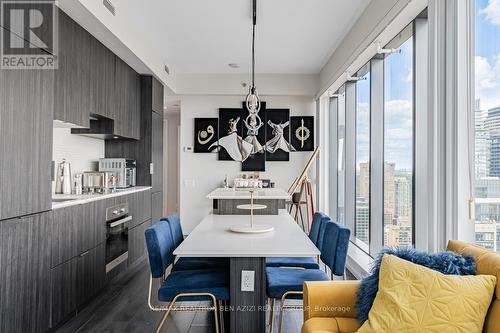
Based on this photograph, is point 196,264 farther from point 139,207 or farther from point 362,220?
point 362,220

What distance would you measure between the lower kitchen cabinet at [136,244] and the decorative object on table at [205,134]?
76.0 inches

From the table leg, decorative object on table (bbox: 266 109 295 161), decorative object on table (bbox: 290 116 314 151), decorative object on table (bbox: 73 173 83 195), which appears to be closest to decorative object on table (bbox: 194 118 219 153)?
decorative object on table (bbox: 266 109 295 161)

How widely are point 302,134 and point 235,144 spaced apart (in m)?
1.22

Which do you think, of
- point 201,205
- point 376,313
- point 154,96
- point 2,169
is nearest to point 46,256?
point 2,169

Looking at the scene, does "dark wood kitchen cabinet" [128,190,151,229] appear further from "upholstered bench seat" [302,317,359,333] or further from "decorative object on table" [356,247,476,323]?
"decorative object on table" [356,247,476,323]

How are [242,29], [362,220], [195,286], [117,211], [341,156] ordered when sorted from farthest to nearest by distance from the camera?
[341,156]
[362,220]
[242,29]
[117,211]
[195,286]

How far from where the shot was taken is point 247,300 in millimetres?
2055

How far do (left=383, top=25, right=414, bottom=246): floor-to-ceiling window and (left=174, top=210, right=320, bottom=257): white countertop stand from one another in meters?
1.05

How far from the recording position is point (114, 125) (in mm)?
3887

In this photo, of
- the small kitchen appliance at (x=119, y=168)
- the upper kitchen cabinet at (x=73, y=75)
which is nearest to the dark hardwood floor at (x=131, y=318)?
the small kitchen appliance at (x=119, y=168)

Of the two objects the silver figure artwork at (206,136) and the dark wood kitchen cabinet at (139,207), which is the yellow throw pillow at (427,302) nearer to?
the dark wood kitchen cabinet at (139,207)

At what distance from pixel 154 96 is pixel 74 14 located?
2.10m

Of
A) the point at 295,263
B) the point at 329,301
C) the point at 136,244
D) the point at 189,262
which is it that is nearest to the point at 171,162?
the point at 136,244

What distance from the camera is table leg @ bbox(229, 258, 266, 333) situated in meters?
2.03
